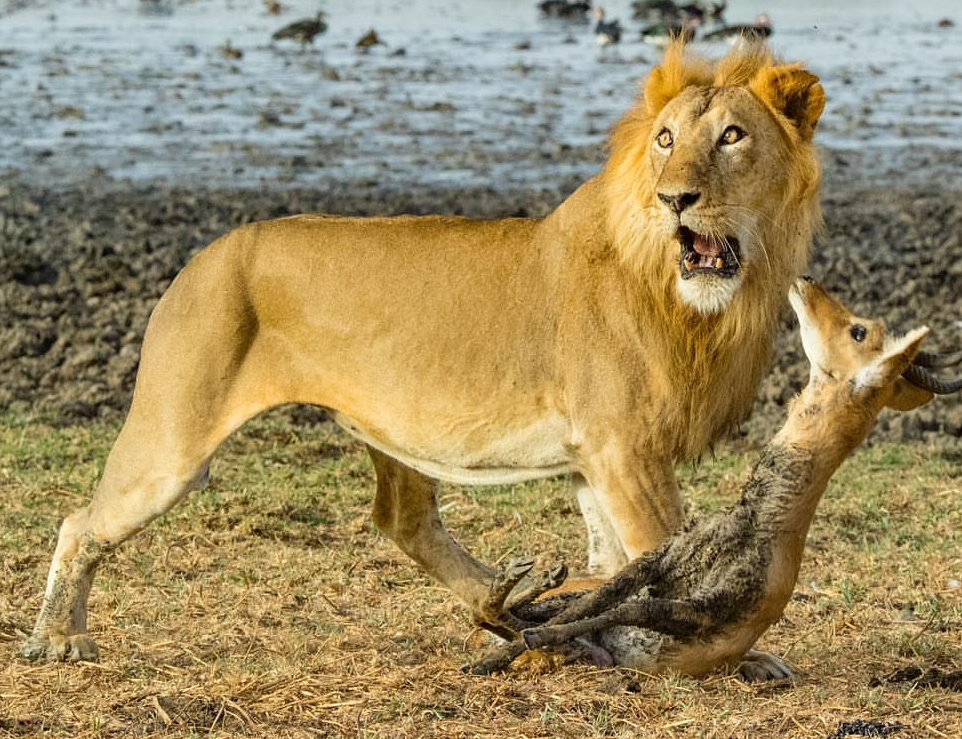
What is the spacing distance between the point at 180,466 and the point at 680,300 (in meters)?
1.54

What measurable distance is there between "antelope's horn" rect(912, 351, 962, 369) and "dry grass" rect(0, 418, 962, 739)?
0.86 meters

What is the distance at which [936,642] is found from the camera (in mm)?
5469

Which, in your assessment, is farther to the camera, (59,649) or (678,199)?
(59,649)

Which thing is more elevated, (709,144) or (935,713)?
(709,144)

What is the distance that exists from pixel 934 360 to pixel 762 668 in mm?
954

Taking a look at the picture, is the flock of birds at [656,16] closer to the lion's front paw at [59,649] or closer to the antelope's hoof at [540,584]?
the lion's front paw at [59,649]

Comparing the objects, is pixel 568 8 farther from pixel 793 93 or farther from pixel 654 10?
pixel 793 93

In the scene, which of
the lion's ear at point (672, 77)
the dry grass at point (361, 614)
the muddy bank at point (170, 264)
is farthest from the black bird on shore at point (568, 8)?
the lion's ear at point (672, 77)

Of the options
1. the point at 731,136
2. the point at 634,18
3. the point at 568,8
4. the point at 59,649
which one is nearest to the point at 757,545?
the point at 731,136

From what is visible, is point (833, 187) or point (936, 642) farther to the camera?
point (833, 187)

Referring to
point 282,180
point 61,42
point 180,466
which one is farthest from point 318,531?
point 61,42

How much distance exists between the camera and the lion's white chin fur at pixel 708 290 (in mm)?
4855

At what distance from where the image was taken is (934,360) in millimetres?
4762

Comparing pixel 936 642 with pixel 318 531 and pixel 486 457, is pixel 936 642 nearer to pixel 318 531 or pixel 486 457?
pixel 486 457
